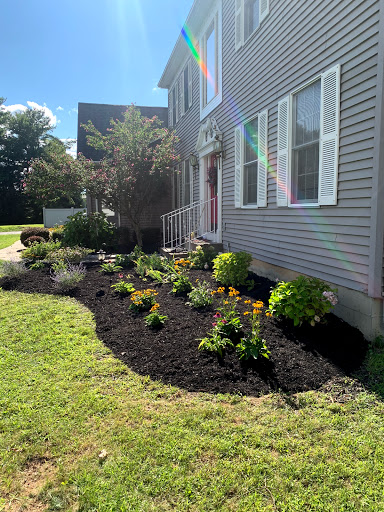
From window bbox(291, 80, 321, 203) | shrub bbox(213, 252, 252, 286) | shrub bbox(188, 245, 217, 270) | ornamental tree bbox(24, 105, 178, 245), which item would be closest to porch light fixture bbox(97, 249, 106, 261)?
ornamental tree bbox(24, 105, 178, 245)

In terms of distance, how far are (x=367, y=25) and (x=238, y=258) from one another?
129 inches

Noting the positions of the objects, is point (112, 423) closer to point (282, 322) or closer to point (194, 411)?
point (194, 411)

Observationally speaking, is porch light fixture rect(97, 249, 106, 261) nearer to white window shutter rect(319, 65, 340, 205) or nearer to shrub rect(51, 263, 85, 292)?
shrub rect(51, 263, 85, 292)

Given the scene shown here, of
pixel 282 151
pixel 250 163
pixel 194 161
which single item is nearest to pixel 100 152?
pixel 194 161

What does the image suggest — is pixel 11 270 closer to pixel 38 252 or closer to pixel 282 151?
pixel 38 252

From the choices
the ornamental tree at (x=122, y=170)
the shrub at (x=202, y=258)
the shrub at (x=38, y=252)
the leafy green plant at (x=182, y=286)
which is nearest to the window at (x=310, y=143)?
the leafy green plant at (x=182, y=286)

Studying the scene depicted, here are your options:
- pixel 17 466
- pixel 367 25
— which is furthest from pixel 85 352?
pixel 367 25

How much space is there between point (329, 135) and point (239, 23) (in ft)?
14.1

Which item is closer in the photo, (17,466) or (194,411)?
(17,466)

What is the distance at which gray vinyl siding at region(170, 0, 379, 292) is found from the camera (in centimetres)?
354

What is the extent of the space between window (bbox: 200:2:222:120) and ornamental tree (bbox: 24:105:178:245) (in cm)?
195

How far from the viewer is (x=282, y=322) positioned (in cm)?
390

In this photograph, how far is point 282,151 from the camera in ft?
17.1

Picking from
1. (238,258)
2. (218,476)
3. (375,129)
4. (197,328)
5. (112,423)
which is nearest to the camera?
(218,476)
